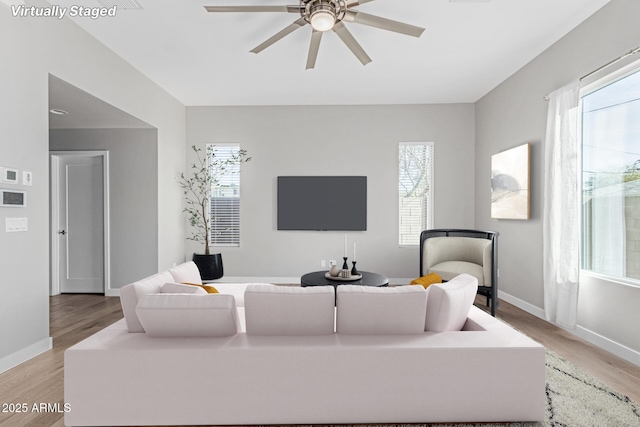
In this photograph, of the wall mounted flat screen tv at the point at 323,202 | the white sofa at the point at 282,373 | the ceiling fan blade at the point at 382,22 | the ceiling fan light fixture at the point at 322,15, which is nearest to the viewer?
the white sofa at the point at 282,373

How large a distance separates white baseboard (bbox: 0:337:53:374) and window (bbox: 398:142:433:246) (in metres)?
4.60

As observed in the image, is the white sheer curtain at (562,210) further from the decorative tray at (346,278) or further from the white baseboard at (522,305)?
the decorative tray at (346,278)

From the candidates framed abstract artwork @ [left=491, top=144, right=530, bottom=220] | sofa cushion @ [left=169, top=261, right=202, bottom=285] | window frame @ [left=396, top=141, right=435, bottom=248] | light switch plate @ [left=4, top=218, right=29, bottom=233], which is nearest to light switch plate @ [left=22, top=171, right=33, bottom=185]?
light switch plate @ [left=4, top=218, right=29, bottom=233]

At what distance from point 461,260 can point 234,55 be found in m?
3.83

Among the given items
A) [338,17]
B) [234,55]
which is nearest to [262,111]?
[234,55]

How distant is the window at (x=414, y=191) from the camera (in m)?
5.61

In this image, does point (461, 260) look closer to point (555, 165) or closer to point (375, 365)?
point (555, 165)

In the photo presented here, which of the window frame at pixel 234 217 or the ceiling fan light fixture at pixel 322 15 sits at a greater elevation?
the ceiling fan light fixture at pixel 322 15

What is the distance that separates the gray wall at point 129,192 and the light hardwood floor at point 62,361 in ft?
2.51

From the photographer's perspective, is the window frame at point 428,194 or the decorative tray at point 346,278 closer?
the decorative tray at point 346,278

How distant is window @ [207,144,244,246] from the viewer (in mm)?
5688

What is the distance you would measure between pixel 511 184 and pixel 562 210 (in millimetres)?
1099

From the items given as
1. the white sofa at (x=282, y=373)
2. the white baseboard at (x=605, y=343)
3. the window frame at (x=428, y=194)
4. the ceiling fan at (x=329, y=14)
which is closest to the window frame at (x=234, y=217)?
the window frame at (x=428, y=194)

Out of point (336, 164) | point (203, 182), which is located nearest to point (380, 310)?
point (336, 164)
